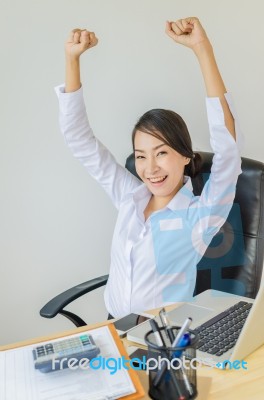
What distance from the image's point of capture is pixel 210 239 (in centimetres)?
142

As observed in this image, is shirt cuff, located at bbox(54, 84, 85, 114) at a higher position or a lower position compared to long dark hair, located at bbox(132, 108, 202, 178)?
higher

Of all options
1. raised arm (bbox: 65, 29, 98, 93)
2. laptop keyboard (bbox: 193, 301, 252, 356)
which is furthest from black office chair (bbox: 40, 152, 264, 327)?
raised arm (bbox: 65, 29, 98, 93)

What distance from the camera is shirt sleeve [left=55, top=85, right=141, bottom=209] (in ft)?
4.75

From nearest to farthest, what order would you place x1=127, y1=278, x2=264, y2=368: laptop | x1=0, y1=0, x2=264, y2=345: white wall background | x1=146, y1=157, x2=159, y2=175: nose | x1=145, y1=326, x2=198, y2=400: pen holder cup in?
x1=145, y1=326, x2=198, y2=400: pen holder cup, x1=127, y1=278, x2=264, y2=368: laptop, x1=146, y1=157, x2=159, y2=175: nose, x1=0, y1=0, x2=264, y2=345: white wall background

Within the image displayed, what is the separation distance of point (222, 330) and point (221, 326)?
0.7 inches

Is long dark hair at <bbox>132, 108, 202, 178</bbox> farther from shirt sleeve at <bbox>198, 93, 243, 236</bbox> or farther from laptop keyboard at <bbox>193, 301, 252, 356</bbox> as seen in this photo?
laptop keyboard at <bbox>193, 301, 252, 356</bbox>

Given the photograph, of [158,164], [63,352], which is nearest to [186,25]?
[158,164]

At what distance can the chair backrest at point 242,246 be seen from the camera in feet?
4.42

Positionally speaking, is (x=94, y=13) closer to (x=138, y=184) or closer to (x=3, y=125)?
(x=3, y=125)

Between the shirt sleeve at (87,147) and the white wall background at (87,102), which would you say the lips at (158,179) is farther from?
the white wall background at (87,102)

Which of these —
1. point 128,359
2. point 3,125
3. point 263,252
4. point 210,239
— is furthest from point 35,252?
point 128,359

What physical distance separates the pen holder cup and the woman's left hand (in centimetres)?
83

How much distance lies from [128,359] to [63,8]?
1192mm

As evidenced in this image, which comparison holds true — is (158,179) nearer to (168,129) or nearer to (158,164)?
(158,164)
